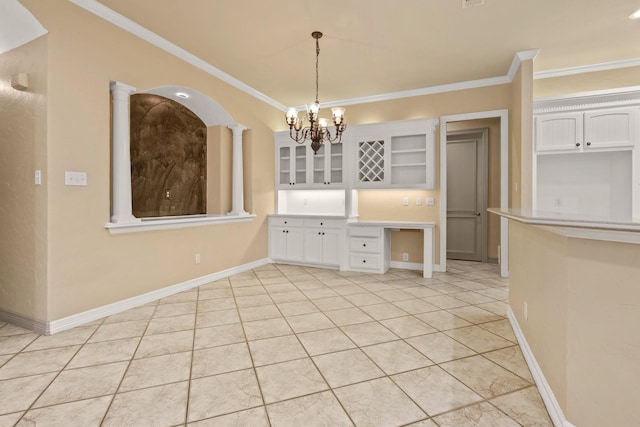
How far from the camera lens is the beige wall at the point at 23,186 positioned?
8.45 ft

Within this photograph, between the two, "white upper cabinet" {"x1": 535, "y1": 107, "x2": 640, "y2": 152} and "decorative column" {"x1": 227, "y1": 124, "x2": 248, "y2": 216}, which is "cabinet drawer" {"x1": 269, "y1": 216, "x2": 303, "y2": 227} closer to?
"decorative column" {"x1": 227, "y1": 124, "x2": 248, "y2": 216}

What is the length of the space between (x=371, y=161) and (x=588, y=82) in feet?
9.97

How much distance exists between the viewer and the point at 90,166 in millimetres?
2844

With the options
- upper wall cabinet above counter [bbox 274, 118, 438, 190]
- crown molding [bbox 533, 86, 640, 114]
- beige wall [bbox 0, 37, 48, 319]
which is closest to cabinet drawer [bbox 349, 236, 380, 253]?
upper wall cabinet above counter [bbox 274, 118, 438, 190]

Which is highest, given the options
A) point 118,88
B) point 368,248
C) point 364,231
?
point 118,88

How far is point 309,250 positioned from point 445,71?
3317 millimetres

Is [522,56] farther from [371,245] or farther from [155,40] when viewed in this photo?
[155,40]

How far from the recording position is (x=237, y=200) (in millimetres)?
4836

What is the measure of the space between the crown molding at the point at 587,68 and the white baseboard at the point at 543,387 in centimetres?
371

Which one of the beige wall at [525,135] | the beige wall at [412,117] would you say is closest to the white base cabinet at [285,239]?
the beige wall at [412,117]

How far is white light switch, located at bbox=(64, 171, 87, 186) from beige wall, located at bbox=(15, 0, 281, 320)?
0.04m

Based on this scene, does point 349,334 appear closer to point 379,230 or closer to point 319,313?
point 319,313

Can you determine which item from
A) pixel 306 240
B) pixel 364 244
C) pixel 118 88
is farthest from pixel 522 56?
pixel 118 88

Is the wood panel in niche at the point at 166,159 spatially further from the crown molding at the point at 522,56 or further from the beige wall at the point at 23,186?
the crown molding at the point at 522,56
